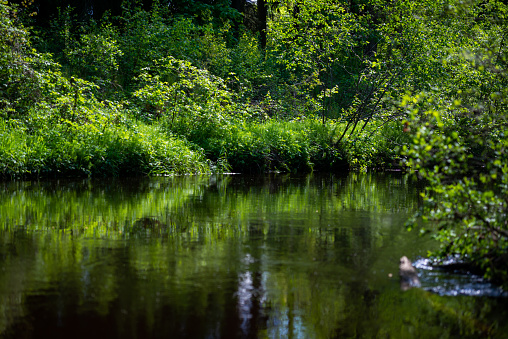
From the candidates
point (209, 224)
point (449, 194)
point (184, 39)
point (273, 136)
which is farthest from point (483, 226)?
point (184, 39)

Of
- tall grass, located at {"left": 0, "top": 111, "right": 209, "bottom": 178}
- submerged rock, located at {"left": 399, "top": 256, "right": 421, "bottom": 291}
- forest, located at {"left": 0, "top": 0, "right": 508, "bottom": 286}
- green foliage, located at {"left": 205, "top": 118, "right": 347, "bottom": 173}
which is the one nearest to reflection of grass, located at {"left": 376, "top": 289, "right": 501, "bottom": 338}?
submerged rock, located at {"left": 399, "top": 256, "right": 421, "bottom": 291}

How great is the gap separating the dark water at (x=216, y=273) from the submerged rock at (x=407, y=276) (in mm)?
90

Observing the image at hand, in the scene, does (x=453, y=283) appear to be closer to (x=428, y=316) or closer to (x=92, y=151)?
(x=428, y=316)

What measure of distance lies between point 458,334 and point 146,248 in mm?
3675

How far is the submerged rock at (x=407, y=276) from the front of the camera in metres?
5.48

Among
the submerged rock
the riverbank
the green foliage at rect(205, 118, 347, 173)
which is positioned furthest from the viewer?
the green foliage at rect(205, 118, 347, 173)

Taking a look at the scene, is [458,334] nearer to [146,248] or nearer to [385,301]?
[385,301]

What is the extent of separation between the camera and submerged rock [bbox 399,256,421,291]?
216 inches

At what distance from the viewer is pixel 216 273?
227 inches

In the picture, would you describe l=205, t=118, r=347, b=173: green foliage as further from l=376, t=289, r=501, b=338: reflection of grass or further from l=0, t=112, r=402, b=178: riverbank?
l=376, t=289, r=501, b=338: reflection of grass

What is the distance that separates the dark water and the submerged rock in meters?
0.09

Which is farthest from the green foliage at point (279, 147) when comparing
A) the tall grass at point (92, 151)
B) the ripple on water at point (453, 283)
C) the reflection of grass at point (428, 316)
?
the reflection of grass at point (428, 316)

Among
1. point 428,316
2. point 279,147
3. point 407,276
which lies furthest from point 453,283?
point 279,147

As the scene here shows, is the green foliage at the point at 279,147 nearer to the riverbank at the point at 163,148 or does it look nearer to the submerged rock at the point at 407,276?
the riverbank at the point at 163,148
